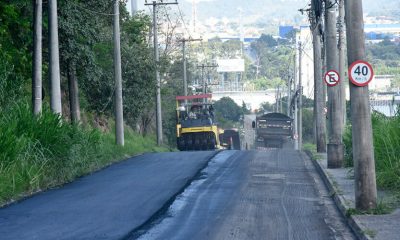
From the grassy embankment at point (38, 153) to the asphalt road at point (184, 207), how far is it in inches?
20.7

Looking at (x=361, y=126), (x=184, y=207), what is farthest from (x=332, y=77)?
(x=361, y=126)

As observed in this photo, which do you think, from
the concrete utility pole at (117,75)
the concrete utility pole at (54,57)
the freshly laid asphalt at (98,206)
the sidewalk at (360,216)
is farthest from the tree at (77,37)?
the sidewalk at (360,216)

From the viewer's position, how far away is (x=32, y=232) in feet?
50.2

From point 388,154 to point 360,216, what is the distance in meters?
5.47

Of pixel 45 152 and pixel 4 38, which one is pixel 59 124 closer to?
pixel 45 152

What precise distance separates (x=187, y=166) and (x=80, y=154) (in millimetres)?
3792

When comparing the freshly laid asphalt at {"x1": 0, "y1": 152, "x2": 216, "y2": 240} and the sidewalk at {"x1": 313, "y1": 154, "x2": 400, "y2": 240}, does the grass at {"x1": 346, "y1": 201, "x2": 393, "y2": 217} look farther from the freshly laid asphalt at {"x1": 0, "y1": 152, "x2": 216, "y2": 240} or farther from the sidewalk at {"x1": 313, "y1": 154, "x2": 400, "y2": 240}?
the freshly laid asphalt at {"x1": 0, "y1": 152, "x2": 216, "y2": 240}

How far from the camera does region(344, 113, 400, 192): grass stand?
20.8m

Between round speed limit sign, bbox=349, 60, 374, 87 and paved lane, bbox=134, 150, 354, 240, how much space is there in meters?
2.54

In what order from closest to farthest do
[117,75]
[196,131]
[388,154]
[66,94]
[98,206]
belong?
[98,206], [388,154], [117,75], [66,94], [196,131]

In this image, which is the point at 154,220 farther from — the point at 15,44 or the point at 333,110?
the point at 15,44

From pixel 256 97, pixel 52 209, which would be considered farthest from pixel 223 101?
pixel 52 209

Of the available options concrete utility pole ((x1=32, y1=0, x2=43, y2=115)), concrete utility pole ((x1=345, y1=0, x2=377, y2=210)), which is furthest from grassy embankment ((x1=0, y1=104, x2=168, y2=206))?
concrete utility pole ((x1=345, y1=0, x2=377, y2=210))

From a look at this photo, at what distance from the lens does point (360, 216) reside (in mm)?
16406
